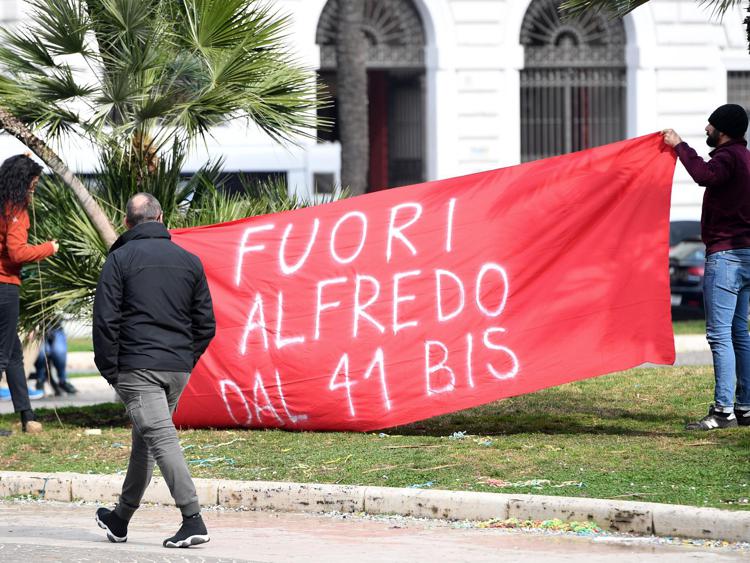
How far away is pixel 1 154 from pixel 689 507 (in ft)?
60.1

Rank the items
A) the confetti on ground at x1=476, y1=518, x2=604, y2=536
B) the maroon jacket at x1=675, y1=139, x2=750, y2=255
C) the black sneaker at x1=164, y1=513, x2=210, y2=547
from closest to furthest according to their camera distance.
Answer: the black sneaker at x1=164, y1=513, x2=210, y2=547 < the confetti on ground at x1=476, y1=518, x2=604, y2=536 < the maroon jacket at x1=675, y1=139, x2=750, y2=255

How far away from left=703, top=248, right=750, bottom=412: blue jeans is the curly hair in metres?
4.51

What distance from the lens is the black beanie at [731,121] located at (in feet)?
26.3

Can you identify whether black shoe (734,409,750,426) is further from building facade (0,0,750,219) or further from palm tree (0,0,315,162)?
building facade (0,0,750,219)

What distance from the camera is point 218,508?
24.0ft

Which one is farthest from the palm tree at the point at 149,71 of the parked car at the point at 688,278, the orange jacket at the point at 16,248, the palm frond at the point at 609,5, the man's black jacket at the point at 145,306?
the parked car at the point at 688,278

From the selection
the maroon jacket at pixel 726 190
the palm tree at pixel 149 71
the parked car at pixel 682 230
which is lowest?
the parked car at pixel 682 230

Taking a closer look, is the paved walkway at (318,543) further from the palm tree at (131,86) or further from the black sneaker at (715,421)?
the palm tree at (131,86)

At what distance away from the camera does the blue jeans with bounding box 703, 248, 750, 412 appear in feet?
26.2

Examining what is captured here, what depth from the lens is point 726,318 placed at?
26.3ft

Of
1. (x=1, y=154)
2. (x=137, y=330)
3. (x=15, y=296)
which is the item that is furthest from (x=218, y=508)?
(x=1, y=154)

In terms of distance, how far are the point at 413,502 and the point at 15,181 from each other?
396 centimetres

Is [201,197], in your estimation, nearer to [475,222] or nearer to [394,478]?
[475,222]

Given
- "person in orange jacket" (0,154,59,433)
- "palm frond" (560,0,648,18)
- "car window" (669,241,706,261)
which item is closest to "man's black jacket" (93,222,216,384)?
"person in orange jacket" (0,154,59,433)
